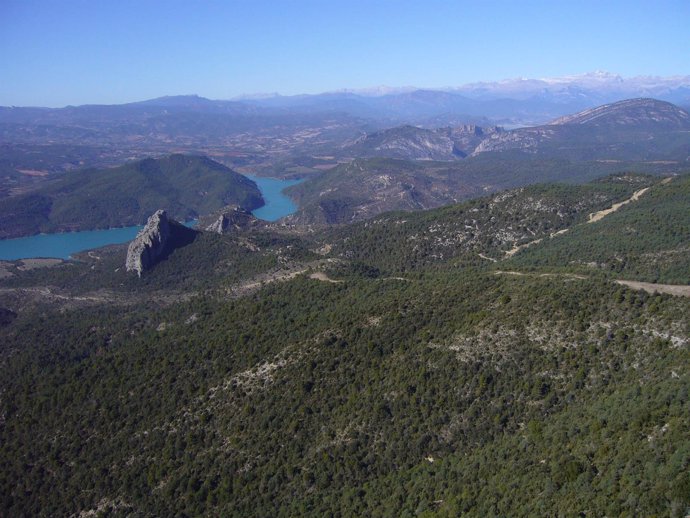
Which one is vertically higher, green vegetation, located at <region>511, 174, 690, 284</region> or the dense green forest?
green vegetation, located at <region>511, 174, 690, 284</region>

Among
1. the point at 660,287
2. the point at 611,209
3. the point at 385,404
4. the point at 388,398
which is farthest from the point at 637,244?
the point at 385,404

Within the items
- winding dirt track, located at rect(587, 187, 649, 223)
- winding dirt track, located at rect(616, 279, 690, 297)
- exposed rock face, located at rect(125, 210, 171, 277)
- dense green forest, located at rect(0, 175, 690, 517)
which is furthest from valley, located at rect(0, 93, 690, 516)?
exposed rock face, located at rect(125, 210, 171, 277)

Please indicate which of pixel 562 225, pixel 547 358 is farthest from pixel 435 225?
pixel 547 358

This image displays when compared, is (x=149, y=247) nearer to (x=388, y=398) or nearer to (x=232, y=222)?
(x=232, y=222)

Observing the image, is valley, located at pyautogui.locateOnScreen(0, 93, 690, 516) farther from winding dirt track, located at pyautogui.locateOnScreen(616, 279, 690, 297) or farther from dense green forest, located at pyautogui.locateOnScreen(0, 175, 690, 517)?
winding dirt track, located at pyautogui.locateOnScreen(616, 279, 690, 297)

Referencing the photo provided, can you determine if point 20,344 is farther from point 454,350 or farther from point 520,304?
point 520,304

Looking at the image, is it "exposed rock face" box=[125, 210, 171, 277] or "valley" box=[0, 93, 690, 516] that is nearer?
"valley" box=[0, 93, 690, 516]
